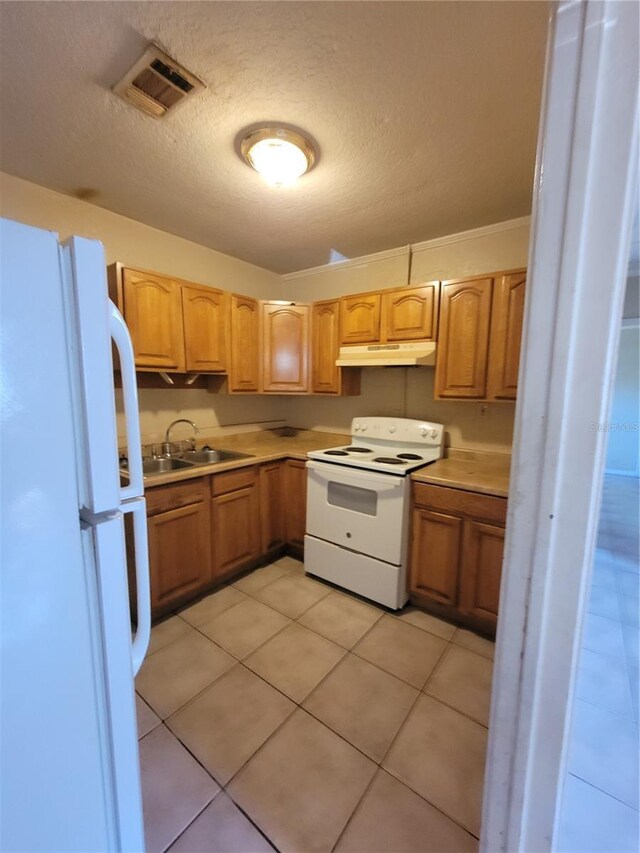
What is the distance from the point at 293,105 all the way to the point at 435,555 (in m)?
2.30

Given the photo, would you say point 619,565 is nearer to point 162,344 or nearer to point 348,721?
point 348,721

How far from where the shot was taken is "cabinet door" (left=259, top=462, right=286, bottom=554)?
8.65ft

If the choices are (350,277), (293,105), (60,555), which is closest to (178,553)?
(60,555)

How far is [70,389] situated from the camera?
25.0 inches

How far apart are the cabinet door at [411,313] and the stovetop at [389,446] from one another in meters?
0.64

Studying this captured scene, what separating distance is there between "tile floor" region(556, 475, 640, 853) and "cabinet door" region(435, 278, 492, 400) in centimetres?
93

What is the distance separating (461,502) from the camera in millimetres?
1960

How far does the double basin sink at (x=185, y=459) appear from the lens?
2445 mm

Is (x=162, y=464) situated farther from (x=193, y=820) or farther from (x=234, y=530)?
(x=193, y=820)

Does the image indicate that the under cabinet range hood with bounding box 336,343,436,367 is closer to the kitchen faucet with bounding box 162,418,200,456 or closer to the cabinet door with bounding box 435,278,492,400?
the cabinet door with bounding box 435,278,492,400

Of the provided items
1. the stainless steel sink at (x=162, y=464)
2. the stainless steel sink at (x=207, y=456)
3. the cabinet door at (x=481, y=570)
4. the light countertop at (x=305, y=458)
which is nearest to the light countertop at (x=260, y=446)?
the light countertop at (x=305, y=458)

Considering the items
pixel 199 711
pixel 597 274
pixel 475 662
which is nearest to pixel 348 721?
pixel 199 711

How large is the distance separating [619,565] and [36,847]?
3344 mm

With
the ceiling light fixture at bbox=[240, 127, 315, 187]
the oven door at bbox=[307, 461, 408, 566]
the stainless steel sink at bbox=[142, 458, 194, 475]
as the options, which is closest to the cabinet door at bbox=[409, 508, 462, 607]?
the oven door at bbox=[307, 461, 408, 566]
